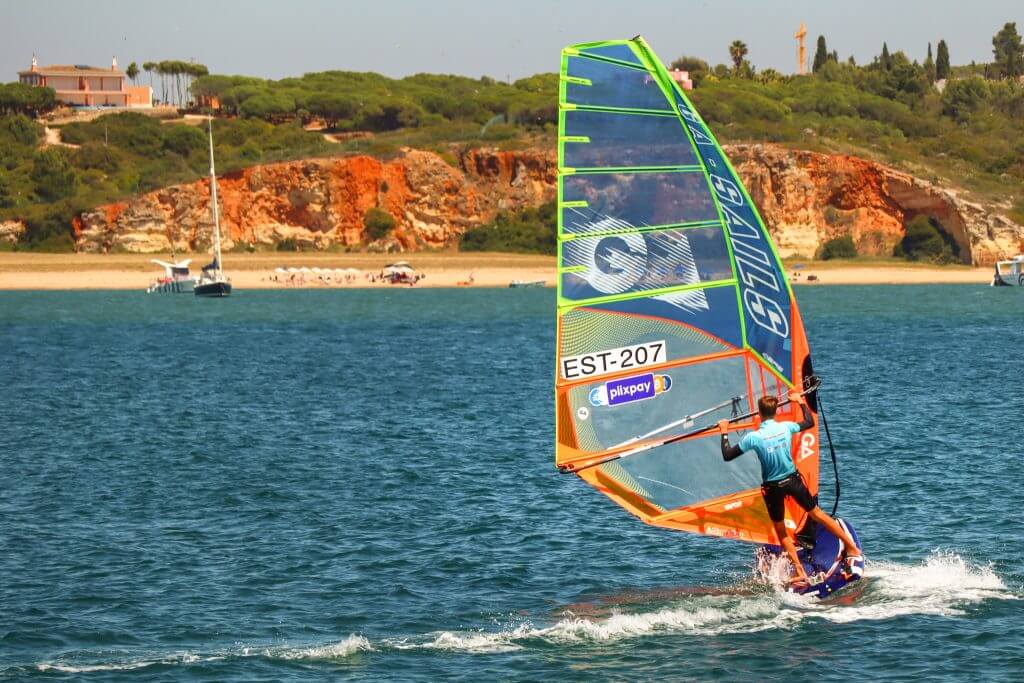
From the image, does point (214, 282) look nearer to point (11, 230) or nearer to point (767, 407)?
point (11, 230)

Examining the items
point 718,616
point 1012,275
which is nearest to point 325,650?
point 718,616

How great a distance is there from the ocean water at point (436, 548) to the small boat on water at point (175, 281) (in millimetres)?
53939

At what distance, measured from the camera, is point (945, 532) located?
63.3 ft

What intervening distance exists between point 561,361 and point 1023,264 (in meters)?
88.6

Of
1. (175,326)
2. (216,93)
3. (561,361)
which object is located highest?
(216,93)

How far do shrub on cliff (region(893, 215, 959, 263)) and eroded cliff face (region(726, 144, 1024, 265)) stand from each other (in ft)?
1.82

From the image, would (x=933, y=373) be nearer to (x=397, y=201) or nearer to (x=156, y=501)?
(x=156, y=501)

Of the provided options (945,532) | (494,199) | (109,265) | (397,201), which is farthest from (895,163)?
(945,532)

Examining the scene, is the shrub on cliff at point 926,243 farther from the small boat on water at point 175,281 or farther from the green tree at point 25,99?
the green tree at point 25,99

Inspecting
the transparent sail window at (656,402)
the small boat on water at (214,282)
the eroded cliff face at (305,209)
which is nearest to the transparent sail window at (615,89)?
the transparent sail window at (656,402)

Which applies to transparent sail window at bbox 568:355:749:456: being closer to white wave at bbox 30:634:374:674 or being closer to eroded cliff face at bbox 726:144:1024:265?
white wave at bbox 30:634:374:674

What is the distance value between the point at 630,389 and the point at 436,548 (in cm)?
453

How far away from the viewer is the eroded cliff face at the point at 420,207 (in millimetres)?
102875

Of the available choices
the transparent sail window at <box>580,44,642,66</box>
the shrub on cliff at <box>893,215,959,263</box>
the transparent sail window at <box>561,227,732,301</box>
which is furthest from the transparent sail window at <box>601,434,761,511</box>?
the shrub on cliff at <box>893,215,959,263</box>
